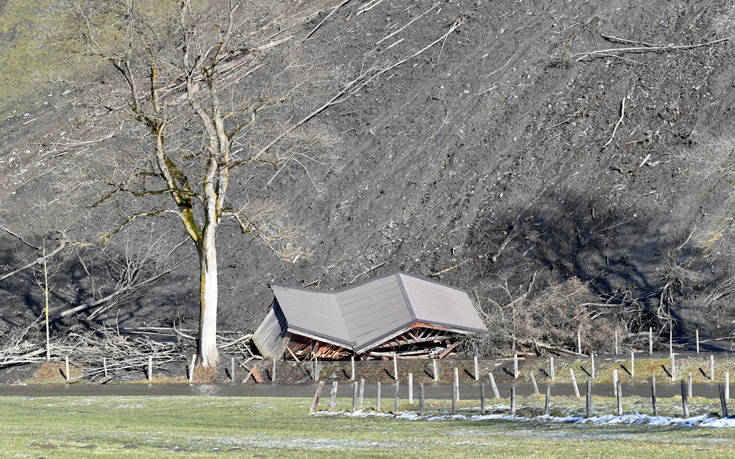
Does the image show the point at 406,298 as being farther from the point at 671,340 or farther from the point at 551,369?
the point at 671,340

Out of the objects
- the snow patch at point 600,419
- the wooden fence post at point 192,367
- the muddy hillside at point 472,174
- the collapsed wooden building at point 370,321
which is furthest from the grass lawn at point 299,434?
the muddy hillside at point 472,174

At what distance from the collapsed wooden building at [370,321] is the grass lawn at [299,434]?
9655 mm

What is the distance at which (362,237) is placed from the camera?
181 ft

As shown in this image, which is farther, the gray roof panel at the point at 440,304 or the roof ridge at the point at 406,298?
the gray roof panel at the point at 440,304

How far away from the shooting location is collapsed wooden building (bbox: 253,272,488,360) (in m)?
40.1

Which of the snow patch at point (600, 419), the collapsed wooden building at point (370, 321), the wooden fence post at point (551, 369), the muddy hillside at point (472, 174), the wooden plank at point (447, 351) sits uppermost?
the muddy hillside at point (472, 174)

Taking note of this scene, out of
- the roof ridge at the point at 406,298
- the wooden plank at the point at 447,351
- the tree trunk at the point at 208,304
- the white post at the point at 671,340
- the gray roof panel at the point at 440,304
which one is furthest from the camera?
the tree trunk at the point at 208,304

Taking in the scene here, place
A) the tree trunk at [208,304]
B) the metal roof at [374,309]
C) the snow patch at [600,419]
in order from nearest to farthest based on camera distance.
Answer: the snow patch at [600,419] < the metal roof at [374,309] < the tree trunk at [208,304]

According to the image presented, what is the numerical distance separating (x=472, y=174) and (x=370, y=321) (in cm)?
1979

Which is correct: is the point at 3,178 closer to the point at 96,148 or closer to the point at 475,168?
the point at 96,148

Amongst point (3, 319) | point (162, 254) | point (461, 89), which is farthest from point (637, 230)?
point (3, 319)

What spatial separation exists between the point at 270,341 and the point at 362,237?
548 inches

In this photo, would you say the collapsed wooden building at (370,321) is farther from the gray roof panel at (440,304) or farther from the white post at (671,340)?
the white post at (671,340)

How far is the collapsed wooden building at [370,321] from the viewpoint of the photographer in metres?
40.1
